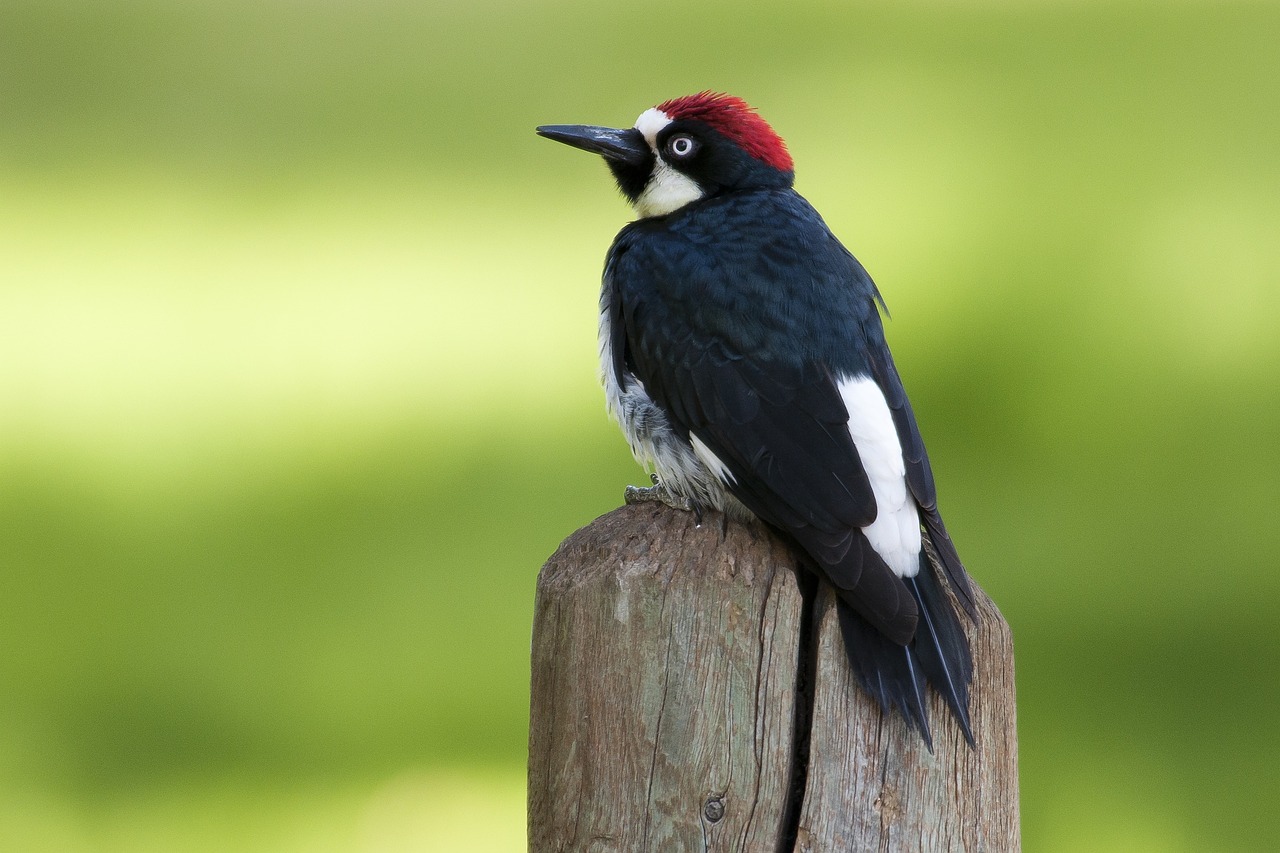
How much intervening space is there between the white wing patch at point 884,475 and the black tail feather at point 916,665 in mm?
119

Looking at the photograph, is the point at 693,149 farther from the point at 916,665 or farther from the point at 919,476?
the point at 916,665

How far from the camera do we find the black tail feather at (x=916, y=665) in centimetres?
166

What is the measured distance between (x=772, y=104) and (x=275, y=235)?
7.04 feet

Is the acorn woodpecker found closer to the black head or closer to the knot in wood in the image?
the black head

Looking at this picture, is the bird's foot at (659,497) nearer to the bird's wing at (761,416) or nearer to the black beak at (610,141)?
the bird's wing at (761,416)

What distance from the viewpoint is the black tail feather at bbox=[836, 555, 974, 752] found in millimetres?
1663

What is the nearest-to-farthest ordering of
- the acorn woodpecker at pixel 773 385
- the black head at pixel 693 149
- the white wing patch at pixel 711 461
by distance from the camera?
the acorn woodpecker at pixel 773 385 < the white wing patch at pixel 711 461 < the black head at pixel 693 149

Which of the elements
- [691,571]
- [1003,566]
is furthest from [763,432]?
[1003,566]

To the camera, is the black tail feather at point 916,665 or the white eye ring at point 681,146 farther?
the white eye ring at point 681,146

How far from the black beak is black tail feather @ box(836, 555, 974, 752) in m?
1.32

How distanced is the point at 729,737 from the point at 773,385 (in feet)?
2.22

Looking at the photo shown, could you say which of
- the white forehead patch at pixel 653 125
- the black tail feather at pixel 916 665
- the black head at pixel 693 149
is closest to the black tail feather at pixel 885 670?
the black tail feather at pixel 916 665

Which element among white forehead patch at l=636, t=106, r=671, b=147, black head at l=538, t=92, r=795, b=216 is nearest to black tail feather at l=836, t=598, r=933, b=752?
black head at l=538, t=92, r=795, b=216

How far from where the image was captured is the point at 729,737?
64.8 inches
